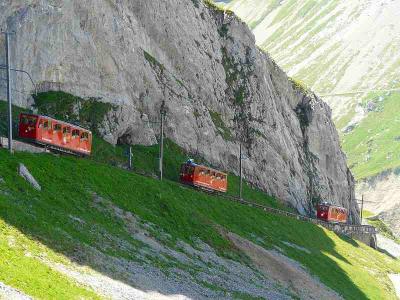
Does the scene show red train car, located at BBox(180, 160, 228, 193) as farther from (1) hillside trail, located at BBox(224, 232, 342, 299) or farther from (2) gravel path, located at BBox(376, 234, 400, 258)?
(2) gravel path, located at BBox(376, 234, 400, 258)

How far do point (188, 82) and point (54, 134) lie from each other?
151 feet

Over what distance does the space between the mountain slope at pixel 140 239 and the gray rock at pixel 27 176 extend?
52 cm

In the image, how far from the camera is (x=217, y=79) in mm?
111625

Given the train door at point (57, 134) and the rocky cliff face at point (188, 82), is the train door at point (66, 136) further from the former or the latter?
the rocky cliff face at point (188, 82)

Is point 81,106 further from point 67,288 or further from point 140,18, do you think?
point 67,288

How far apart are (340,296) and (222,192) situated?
105 feet

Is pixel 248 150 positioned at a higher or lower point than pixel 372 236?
higher

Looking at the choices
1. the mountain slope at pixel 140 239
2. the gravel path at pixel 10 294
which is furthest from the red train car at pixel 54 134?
the gravel path at pixel 10 294

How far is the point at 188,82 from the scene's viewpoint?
103562mm

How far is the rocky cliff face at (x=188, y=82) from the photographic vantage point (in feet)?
245

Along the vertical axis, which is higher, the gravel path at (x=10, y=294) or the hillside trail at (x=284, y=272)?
the gravel path at (x=10, y=294)

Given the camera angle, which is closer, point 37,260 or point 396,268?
point 37,260

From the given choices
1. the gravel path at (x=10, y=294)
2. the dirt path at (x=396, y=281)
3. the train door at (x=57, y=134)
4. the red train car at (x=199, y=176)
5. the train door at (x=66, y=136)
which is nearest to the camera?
the gravel path at (x=10, y=294)

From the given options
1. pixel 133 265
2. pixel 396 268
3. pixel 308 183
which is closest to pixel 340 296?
pixel 133 265
